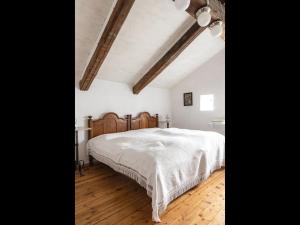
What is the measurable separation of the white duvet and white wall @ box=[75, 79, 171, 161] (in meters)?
0.99

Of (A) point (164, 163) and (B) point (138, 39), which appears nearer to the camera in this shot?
(A) point (164, 163)

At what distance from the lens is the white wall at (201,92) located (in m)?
4.53

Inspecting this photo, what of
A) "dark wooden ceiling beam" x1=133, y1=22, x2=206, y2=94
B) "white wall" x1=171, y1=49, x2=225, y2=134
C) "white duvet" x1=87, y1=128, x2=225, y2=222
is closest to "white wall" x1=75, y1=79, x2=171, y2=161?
"dark wooden ceiling beam" x1=133, y1=22, x2=206, y2=94

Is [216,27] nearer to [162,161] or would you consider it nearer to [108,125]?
[162,161]

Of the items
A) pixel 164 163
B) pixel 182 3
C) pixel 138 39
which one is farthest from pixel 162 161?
pixel 138 39

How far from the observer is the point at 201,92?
492 cm

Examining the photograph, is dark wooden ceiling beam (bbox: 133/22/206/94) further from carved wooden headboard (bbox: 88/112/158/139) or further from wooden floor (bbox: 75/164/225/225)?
wooden floor (bbox: 75/164/225/225)

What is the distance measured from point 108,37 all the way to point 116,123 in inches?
83.9

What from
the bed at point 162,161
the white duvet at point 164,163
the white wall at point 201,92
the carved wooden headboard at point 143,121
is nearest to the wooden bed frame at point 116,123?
the carved wooden headboard at point 143,121

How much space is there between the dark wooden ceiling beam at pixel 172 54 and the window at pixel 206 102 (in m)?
1.89

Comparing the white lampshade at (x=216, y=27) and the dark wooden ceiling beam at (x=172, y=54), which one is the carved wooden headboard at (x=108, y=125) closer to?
the dark wooden ceiling beam at (x=172, y=54)
